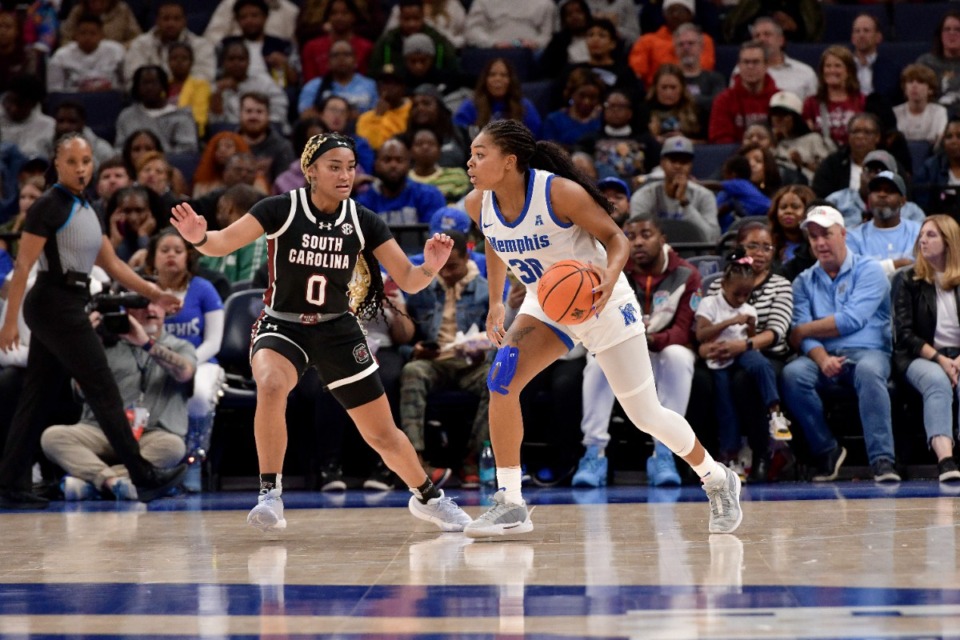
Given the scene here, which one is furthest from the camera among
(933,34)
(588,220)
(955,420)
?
(933,34)

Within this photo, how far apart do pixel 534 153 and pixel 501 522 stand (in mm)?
1550

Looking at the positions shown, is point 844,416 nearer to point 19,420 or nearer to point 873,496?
point 873,496

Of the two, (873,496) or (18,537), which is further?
(873,496)

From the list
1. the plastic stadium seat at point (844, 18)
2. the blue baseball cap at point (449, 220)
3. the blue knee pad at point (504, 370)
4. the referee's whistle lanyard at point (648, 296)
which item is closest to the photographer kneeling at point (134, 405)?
the blue baseball cap at point (449, 220)

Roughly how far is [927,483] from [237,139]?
5.90 m

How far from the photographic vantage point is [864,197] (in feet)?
31.9

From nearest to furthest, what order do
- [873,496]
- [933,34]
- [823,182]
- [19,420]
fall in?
[873,496] → [19,420] → [823,182] → [933,34]

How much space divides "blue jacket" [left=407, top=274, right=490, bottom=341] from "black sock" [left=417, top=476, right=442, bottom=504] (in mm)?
2972

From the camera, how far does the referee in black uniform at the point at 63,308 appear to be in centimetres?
757

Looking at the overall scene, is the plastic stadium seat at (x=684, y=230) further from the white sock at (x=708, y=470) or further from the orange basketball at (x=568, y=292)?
the orange basketball at (x=568, y=292)

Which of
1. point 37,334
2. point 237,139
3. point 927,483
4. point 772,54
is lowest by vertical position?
point 927,483

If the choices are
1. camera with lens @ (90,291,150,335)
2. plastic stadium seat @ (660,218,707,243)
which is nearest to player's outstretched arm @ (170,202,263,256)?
camera with lens @ (90,291,150,335)

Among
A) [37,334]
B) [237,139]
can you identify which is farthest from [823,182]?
[37,334]

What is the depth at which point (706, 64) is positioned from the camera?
12.2 metres
